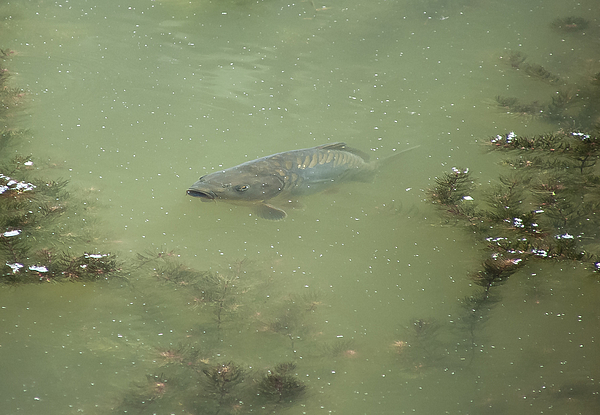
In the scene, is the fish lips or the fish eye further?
the fish eye

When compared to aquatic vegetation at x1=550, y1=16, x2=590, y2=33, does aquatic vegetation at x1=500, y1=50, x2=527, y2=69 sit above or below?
below

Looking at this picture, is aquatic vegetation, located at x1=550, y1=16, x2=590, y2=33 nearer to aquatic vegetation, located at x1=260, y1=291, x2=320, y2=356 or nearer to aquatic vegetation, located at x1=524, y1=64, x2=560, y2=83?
aquatic vegetation, located at x1=524, y1=64, x2=560, y2=83

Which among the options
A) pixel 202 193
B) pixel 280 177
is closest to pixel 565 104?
pixel 280 177

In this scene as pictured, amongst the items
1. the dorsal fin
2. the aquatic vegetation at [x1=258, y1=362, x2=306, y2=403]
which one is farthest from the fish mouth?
the aquatic vegetation at [x1=258, y1=362, x2=306, y2=403]

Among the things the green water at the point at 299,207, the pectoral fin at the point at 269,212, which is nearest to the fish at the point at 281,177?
the pectoral fin at the point at 269,212

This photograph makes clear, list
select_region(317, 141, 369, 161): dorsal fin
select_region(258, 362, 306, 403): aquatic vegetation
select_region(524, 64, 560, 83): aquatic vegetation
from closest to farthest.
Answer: select_region(258, 362, 306, 403): aquatic vegetation, select_region(317, 141, 369, 161): dorsal fin, select_region(524, 64, 560, 83): aquatic vegetation

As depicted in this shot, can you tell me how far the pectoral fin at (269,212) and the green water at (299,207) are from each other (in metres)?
0.13

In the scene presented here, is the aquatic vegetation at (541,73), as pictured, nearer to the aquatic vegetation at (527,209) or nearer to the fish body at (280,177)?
the aquatic vegetation at (527,209)

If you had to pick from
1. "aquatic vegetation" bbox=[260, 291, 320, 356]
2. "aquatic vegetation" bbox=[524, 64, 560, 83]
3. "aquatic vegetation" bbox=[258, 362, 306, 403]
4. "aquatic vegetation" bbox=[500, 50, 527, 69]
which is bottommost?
"aquatic vegetation" bbox=[258, 362, 306, 403]

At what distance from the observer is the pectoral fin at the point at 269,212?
12.5ft

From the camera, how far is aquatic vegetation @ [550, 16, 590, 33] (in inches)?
213

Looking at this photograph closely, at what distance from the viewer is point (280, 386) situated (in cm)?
321

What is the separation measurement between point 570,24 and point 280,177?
4.04 m

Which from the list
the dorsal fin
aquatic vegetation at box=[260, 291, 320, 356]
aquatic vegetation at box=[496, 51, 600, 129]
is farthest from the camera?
aquatic vegetation at box=[496, 51, 600, 129]
